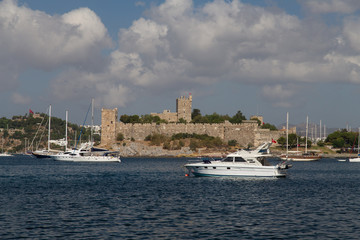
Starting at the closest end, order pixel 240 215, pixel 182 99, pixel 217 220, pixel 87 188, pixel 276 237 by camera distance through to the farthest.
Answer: pixel 276 237 → pixel 217 220 → pixel 240 215 → pixel 87 188 → pixel 182 99

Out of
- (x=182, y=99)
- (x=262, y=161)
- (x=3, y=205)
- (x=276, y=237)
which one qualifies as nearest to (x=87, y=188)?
(x=3, y=205)

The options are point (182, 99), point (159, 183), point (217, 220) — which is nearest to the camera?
point (217, 220)

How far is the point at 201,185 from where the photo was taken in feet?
119

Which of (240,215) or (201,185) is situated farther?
(201,185)

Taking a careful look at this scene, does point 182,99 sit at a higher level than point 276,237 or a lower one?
higher

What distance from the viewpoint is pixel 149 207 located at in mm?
25156

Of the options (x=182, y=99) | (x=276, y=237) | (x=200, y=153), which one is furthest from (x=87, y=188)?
(x=182, y=99)

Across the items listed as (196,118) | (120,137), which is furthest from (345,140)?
(120,137)

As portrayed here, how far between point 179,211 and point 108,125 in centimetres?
8676

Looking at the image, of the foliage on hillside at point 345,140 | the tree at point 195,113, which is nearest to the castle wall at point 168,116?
the tree at point 195,113

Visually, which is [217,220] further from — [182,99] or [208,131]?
[182,99]

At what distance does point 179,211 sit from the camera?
2397 cm

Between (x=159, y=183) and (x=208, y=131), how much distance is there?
71992 millimetres

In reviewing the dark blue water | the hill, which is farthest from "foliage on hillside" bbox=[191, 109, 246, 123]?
the dark blue water
